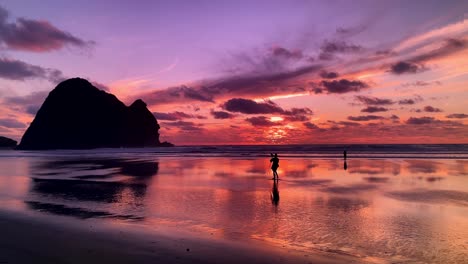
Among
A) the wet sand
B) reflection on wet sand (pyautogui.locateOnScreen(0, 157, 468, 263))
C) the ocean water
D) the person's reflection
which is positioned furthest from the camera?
the person's reflection

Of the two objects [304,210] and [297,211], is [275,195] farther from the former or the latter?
[297,211]

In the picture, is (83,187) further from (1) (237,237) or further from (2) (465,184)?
(2) (465,184)

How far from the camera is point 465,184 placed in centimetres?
2648

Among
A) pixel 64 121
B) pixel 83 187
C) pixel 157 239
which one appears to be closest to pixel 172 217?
pixel 157 239

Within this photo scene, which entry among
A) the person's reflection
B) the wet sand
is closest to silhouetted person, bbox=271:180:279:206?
the person's reflection

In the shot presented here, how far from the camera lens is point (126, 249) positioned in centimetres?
1031

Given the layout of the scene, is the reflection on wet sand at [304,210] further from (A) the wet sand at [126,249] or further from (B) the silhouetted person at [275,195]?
(A) the wet sand at [126,249]

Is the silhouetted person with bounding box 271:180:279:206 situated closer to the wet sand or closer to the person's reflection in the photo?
the person's reflection

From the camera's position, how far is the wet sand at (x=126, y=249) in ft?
30.8

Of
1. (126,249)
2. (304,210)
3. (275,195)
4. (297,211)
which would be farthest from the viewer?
(275,195)

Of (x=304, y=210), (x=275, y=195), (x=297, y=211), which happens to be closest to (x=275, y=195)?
(x=275, y=195)

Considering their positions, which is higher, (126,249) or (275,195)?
(275,195)

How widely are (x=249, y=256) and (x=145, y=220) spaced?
6209mm

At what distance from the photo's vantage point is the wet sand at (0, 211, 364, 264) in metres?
9.39
